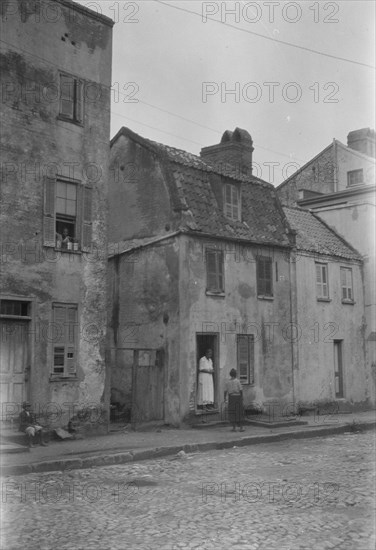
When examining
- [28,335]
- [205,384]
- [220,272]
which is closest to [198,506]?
[28,335]

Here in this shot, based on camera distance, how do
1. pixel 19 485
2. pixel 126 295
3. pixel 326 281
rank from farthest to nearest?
pixel 326 281 → pixel 126 295 → pixel 19 485

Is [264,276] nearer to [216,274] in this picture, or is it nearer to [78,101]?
[216,274]

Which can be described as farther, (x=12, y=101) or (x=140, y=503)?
(x=12, y=101)

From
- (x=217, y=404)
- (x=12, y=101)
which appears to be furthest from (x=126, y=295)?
(x=12, y=101)

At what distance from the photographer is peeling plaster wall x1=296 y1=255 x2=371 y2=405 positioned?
22.5 m

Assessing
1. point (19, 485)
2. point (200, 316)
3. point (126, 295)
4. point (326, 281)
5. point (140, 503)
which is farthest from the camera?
point (326, 281)

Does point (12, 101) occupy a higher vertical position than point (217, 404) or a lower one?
higher

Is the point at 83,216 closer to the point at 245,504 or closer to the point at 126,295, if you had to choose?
the point at 126,295

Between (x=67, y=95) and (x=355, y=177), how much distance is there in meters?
24.2

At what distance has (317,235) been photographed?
25531 millimetres

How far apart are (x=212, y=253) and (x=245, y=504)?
11.2m

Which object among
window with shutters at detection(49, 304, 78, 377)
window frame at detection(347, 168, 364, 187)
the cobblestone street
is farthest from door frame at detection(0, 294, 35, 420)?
window frame at detection(347, 168, 364, 187)

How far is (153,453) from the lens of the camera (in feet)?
43.6

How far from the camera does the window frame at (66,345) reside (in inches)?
604
